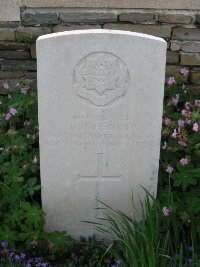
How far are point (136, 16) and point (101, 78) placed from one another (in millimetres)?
1168

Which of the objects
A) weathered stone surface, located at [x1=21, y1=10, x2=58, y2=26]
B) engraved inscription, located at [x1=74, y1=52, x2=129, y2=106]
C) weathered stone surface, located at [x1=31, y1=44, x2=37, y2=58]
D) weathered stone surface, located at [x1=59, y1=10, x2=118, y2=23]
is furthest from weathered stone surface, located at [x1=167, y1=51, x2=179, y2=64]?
engraved inscription, located at [x1=74, y1=52, x2=129, y2=106]

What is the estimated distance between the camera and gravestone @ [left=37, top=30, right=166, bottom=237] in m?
2.24

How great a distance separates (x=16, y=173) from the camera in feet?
8.58

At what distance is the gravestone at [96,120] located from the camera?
2.24 m

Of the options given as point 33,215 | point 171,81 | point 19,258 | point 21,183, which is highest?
point 171,81

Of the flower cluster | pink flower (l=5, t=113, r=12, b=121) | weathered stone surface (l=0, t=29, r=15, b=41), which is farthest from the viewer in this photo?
weathered stone surface (l=0, t=29, r=15, b=41)

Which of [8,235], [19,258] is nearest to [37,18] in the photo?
[8,235]

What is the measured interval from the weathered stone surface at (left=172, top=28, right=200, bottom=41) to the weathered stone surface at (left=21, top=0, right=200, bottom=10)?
17cm

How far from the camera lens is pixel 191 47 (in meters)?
3.42

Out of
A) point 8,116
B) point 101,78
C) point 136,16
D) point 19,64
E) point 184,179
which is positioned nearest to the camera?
point 101,78

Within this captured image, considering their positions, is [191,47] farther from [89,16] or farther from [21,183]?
[21,183]

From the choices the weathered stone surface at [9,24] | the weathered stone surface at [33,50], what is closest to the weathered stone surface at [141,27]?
the weathered stone surface at [33,50]

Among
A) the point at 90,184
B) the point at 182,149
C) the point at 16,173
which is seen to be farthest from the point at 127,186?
the point at 16,173

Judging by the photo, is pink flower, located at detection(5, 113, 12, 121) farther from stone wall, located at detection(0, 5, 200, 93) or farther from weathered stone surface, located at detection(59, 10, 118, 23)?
weathered stone surface, located at detection(59, 10, 118, 23)
